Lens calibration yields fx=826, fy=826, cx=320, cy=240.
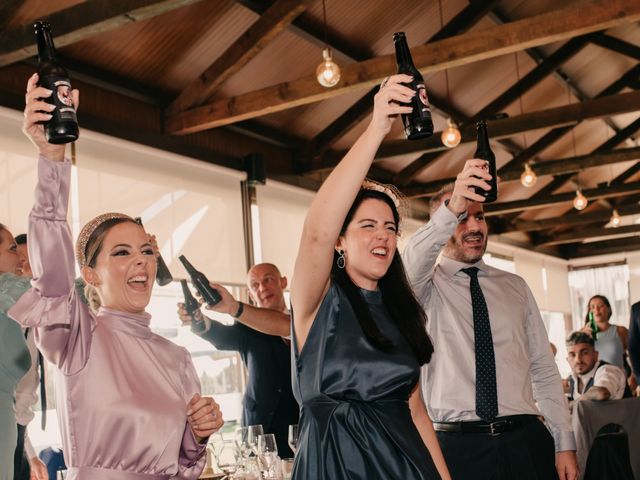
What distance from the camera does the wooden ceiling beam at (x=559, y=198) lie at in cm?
1216

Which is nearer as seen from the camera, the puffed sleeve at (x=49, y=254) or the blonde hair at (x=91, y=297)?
the puffed sleeve at (x=49, y=254)

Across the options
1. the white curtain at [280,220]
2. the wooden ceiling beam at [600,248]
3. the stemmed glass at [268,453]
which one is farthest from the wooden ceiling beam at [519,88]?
the stemmed glass at [268,453]

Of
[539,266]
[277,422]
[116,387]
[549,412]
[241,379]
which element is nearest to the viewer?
[116,387]

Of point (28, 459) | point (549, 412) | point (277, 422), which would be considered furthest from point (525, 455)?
point (28, 459)

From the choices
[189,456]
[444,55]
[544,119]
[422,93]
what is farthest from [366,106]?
[189,456]

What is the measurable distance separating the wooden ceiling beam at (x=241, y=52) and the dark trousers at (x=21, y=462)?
12.9ft

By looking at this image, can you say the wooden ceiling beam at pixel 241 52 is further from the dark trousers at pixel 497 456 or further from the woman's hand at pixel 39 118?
the woman's hand at pixel 39 118

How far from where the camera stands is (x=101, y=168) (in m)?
6.53

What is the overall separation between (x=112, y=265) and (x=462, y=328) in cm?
123

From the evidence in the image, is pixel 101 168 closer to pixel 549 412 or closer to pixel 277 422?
pixel 277 422

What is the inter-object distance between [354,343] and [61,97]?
87cm

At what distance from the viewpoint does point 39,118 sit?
1649mm

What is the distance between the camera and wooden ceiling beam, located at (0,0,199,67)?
485 cm

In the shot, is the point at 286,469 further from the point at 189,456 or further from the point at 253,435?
the point at 189,456
